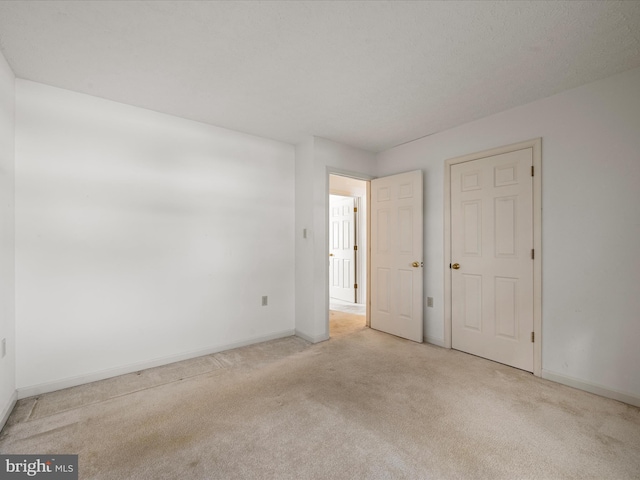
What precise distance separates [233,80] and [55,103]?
149 centimetres

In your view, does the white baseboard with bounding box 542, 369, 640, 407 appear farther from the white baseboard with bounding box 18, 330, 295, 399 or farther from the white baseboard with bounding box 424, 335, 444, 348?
the white baseboard with bounding box 18, 330, 295, 399

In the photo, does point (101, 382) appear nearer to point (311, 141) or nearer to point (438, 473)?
point (438, 473)

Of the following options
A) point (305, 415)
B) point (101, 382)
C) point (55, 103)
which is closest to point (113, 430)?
point (101, 382)

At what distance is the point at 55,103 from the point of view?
2428 millimetres

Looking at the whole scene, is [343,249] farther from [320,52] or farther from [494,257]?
[320,52]

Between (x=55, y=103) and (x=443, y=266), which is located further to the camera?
(x=443, y=266)

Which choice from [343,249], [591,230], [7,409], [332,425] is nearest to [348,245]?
[343,249]

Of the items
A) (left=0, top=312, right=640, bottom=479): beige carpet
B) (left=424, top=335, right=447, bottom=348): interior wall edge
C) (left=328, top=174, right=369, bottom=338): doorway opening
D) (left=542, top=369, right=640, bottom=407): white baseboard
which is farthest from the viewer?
(left=328, top=174, right=369, bottom=338): doorway opening

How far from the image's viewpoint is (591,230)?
95.0 inches

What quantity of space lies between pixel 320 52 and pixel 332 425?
2.51 meters

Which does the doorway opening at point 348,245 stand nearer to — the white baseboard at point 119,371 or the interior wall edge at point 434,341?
the interior wall edge at point 434,341

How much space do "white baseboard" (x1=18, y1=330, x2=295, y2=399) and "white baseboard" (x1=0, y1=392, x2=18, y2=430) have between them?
7 cm

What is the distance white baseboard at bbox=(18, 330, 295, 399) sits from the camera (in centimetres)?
233

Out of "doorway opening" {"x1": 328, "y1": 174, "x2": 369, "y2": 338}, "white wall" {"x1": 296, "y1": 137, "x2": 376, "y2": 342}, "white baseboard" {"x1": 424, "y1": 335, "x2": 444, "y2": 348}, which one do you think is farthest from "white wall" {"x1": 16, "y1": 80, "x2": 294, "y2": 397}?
"doorway opening" {"x1": 328, "y1": 174, "x2": 369, "y2": 338}
